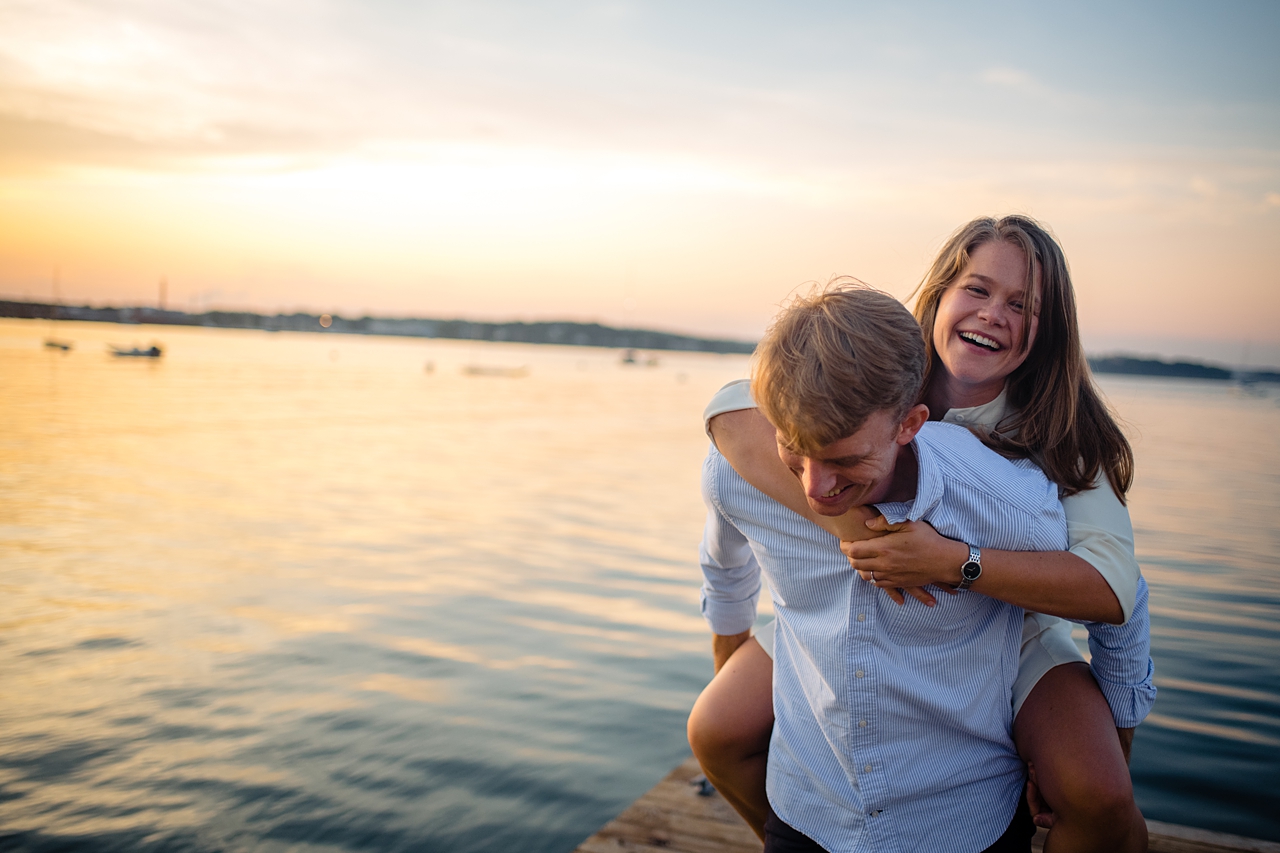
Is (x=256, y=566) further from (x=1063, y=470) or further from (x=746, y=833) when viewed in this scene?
(x=1063, y=470)

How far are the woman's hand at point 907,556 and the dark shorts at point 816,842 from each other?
2.53ft

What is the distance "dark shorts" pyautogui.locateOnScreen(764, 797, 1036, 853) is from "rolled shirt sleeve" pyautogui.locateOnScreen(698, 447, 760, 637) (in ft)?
2.35

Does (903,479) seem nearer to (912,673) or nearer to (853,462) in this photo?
(853,462)

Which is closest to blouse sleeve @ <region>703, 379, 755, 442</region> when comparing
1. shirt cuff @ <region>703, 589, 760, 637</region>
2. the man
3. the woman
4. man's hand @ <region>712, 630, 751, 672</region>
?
the woman

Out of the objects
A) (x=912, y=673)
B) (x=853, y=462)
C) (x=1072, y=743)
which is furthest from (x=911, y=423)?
(x=1072, y=743)

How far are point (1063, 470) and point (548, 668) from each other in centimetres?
588

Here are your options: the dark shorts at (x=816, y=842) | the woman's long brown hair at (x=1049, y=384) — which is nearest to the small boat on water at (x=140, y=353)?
the woman's long brown hair at (x=1049, y=384)

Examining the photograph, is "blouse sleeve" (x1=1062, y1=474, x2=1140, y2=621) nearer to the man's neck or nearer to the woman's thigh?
the woman's thigh

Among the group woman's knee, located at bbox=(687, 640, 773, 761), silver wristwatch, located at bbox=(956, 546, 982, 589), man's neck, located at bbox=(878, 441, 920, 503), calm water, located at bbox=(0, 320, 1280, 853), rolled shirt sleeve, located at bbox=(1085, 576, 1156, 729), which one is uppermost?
man's neck, located at bbox=(878, 441, 920, 503)

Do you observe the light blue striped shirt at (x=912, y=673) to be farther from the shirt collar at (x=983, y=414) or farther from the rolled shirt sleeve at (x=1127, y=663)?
the shirt collar at (x=983, y=414)

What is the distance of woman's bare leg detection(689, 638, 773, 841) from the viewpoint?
8.69 feet

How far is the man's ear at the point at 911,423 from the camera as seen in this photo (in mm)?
1914

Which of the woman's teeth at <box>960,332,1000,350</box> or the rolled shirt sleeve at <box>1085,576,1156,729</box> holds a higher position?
the woman's teeth at <box>960,332,1000,350</box>

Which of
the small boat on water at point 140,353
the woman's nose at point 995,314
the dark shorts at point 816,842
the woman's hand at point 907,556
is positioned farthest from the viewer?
the small boat on water at point 140,353
